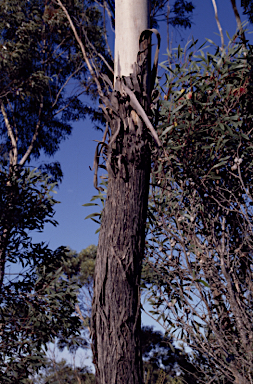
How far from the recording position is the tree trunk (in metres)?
1.46

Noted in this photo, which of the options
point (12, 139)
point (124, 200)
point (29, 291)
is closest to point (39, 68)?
point (12, 139)

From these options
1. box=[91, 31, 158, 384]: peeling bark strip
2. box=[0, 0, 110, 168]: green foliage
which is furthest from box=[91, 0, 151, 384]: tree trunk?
box=[0, 0, 110, 168]: green foliage

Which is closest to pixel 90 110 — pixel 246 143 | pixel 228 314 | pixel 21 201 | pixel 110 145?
pixel 21 201

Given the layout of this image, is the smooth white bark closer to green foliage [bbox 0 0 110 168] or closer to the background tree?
the background tree

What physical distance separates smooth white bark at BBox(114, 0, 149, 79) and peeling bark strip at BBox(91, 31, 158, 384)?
6 centimetres

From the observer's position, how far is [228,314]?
3830mm

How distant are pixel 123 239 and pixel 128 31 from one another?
3.71 ft

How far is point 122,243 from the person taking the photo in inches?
61.8

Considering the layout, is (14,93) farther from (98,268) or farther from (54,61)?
(98,268)

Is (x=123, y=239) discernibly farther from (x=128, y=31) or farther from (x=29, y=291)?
(x=29, y=291)

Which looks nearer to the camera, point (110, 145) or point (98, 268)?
point (98, 268)

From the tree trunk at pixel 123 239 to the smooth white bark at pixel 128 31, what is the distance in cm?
1

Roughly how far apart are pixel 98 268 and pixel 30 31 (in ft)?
33.7

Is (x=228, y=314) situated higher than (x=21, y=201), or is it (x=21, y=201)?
(x=21, y=201)
